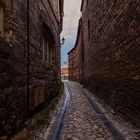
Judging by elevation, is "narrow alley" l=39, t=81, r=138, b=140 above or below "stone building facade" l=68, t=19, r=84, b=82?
below

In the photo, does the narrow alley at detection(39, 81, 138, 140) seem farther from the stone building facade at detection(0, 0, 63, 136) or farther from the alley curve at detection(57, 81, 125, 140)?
the stone building facade at detection(0, 0, 63, 136)

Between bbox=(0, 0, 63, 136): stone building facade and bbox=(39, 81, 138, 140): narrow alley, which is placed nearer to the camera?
bbox=(0, 0, 63, 136): stone building facade

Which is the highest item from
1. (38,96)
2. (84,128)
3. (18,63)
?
(18,63)

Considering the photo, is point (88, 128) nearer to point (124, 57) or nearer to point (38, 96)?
point (38, 96)

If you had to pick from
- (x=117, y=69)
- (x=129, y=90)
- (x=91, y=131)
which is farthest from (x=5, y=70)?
(x=117, y=69)

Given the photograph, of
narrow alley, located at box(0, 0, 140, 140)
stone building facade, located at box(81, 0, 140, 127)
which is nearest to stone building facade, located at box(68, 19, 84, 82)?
stone building facade, located at box(81, 0, 140, 127)

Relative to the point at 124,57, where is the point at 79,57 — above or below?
above

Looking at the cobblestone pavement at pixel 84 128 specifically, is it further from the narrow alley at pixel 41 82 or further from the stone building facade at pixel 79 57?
the stone building facade at pixel 79 57

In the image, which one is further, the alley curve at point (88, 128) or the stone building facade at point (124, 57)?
the stone building facade at point (124, 57)

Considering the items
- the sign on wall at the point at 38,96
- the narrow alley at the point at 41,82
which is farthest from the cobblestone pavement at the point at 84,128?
the sign on wall at the point at 38,96

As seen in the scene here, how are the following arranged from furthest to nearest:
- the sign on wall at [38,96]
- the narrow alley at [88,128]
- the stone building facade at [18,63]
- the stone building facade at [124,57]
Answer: the sign on wall at [38,96] < the stone building facade at [124,57] < the narrow alley at [88,128] < the stone building facade at [18,63]

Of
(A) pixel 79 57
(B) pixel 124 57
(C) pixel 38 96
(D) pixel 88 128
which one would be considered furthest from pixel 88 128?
(A) pixel 79 57

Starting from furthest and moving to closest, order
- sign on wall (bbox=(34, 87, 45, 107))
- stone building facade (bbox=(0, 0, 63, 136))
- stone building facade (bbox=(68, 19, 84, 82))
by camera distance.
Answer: stone building facade (bbox=(68, 19, 84, 82))
sign on wall (bbox=(34, 87, 45, 107))
stone building facade (bbox=(0, 0, 63, 136))

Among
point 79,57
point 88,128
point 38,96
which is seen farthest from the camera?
point 79,57
